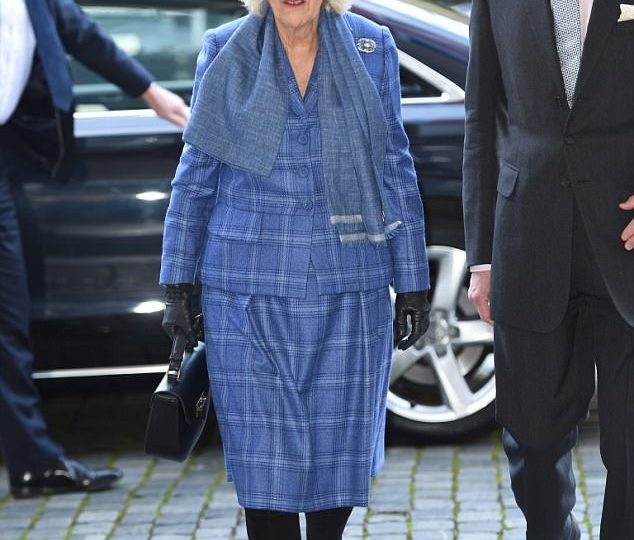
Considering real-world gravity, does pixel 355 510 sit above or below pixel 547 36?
below

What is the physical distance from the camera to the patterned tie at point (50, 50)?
5594 mm

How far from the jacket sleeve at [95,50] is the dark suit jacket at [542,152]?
6.62 feet

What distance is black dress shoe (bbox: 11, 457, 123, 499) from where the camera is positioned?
5785 millimetres

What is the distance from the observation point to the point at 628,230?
3.86 metres

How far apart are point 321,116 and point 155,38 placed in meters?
2.29

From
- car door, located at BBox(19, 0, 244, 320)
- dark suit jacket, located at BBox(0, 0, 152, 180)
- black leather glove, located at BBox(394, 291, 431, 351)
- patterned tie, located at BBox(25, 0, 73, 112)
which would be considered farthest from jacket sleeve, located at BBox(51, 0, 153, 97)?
black leather glove, located at BBox(394, 291, 431, 351)

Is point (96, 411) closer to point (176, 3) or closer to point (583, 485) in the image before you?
point (176, 3)

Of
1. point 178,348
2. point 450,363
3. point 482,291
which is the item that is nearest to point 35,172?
point 450,363

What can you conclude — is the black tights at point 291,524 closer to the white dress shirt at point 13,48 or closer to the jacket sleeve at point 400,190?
the jacket sleeve at point 400,190

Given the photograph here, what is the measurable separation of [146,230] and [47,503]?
39.1 inches

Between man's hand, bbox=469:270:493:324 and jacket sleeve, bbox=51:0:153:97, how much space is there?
6.59 ft

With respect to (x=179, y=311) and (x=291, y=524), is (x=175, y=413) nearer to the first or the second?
(x=179, y=311)

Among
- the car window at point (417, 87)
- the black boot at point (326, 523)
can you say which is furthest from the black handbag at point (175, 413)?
the car window at point (417, 87)

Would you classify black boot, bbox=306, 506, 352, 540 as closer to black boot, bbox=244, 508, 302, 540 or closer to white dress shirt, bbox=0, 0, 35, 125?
black boot, bbox=244, 508, 302, 540
